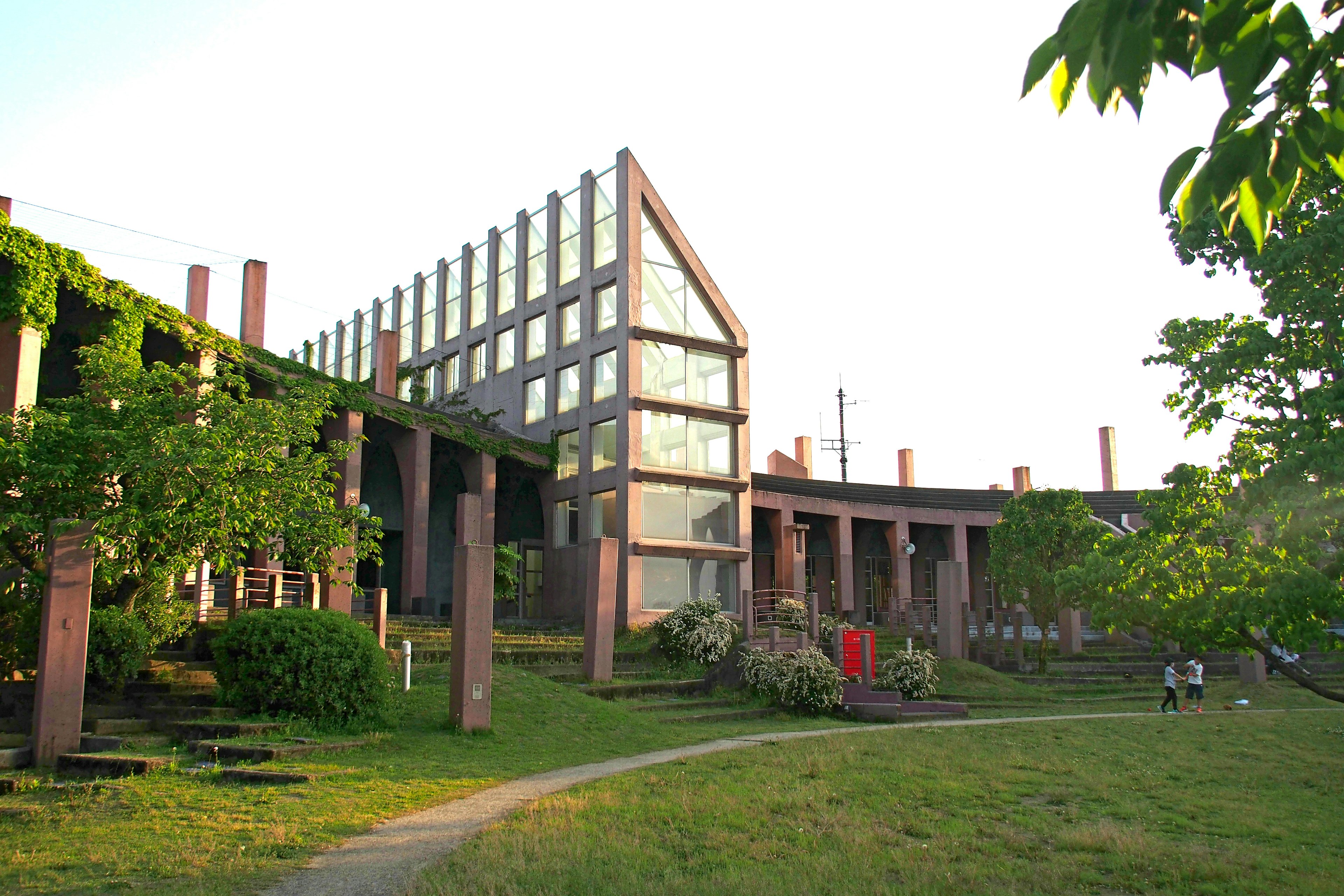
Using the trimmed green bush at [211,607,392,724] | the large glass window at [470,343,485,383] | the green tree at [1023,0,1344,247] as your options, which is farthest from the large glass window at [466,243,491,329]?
the green tree at [1023,0,1344,247]

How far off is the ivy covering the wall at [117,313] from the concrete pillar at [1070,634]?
20.0m

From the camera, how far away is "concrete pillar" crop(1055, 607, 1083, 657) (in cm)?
3102

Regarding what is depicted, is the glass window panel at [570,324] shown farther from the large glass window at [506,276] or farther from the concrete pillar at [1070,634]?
the concrete pillar at [1070,634]

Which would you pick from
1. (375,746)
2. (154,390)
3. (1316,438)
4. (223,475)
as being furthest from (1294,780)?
(154,390)

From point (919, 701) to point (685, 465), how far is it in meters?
11.5

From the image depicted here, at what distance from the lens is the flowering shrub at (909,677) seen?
2081 cm

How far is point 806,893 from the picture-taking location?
6336 millimetres

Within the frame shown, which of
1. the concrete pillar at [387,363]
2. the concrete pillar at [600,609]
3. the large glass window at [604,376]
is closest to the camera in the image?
the concrete pillar at [600,609]

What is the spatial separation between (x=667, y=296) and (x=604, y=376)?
3085 mm

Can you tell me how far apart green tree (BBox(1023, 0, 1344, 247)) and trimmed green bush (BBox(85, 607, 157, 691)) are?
A: 43.1ft

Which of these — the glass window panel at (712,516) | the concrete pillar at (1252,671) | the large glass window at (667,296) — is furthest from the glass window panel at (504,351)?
the concrete pillar at (1252,671)

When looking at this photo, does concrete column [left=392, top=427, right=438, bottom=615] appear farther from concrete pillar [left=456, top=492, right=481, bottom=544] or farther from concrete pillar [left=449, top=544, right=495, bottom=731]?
concrete pillar [left=449, top=544, right=495, bottom=731]

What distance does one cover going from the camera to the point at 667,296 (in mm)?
30688

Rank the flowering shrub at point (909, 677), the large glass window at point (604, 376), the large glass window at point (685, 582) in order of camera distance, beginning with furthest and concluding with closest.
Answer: the large glass window at point (604, 376) < the large glass window at point (685, 582) < the flowering shrub at point (909, 677)
